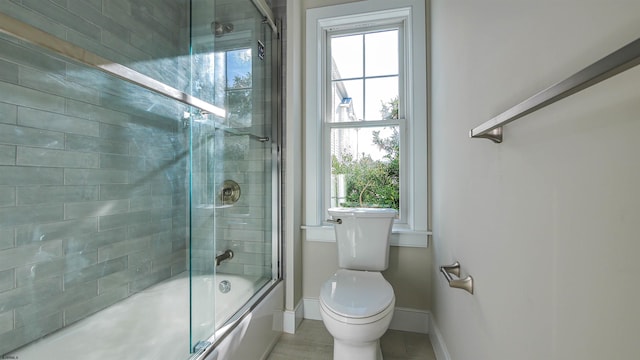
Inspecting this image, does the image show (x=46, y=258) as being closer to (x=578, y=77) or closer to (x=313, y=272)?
(x=313, y=272)

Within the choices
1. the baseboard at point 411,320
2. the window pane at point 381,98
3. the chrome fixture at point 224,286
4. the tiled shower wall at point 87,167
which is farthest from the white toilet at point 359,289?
the tiled shower wall at point 87,167

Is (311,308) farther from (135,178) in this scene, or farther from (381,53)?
(381,53)

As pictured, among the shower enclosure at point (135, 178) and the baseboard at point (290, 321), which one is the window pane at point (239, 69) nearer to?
the shower enclosure at point (135, 178)

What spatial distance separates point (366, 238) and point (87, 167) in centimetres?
163

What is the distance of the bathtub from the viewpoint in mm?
1163

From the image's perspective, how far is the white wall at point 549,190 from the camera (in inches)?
16.4

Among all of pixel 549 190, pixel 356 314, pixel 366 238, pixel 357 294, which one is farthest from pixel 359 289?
pixel 549 190

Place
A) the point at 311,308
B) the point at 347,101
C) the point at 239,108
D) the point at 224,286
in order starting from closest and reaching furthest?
1. the point at 224,286
2. the point at 239,108
3. the point at 311,308
4. the point at 347,101

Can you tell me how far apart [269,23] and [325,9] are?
0.43m

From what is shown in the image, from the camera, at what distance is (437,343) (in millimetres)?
1538

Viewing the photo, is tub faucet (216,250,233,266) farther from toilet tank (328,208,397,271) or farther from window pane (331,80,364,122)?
window pane (331,80,364,122)

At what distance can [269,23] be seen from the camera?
1852mm

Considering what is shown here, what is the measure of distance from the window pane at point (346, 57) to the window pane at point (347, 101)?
0.20 feet

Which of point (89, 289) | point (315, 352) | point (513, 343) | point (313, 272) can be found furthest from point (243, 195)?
point (513, 343)
